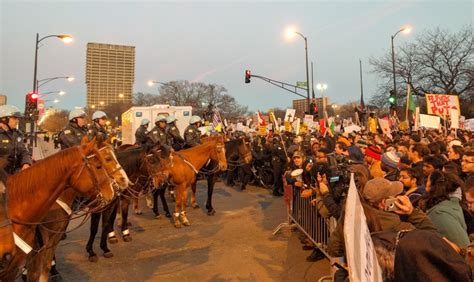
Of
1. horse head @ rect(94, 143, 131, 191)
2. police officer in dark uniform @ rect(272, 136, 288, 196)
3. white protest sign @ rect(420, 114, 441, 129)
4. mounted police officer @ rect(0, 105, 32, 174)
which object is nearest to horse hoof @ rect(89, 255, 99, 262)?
mounted police officer @ rect(0, 105, 32, 174)

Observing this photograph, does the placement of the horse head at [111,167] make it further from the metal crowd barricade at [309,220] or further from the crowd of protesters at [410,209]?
the metal crowd barricade at [309,220]

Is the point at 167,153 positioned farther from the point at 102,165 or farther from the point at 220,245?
the point at 102,165

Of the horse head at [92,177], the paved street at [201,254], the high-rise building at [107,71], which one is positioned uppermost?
the high-rise building at [107,71]

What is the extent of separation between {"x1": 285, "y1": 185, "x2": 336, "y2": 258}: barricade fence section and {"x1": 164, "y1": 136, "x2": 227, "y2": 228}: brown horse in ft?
9.14

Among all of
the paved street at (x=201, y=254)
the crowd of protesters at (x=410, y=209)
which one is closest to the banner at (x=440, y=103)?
the crowd of protesters at (x=410, y=209)

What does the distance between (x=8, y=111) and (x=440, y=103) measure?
14200mm

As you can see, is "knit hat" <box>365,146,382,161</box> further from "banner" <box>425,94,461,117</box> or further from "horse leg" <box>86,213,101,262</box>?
"banner" <box>425,94,461,117</box>

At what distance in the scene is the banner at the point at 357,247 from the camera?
1.86 m

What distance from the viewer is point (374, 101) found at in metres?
39.0

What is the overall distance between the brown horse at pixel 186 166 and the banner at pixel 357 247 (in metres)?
7.52

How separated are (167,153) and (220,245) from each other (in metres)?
2.85

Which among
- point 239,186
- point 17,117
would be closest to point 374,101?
point 239,186

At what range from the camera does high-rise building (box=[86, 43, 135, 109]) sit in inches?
4606

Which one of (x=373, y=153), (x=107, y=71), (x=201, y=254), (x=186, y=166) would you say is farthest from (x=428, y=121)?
(x=107, y=71)
